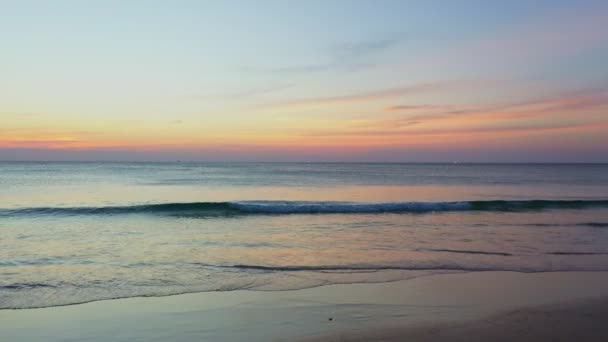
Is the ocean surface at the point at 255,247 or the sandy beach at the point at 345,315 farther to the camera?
the ocean surface at the point at 255,247

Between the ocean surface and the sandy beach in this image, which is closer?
the sandy beach

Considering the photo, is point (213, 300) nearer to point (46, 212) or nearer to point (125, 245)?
point (125, 245)

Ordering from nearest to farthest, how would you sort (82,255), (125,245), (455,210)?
(82,255) → (125,245) → (455,210)

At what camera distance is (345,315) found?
707cm

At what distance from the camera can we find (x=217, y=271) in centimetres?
998

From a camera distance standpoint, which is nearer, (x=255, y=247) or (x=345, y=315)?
(x=345, y=315)

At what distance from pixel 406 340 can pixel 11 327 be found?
214 inches

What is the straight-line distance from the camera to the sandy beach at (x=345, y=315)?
625 centimetres

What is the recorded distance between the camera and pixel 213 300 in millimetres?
7891

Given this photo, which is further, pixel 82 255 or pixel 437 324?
pixel 82 255

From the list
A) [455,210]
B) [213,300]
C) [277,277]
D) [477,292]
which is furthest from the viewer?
[455,210]

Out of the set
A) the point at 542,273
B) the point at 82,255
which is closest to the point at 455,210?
the point at 542,273

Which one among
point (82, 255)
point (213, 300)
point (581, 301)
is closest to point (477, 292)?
point (581, 301)

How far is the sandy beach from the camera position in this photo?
625 centimetres
